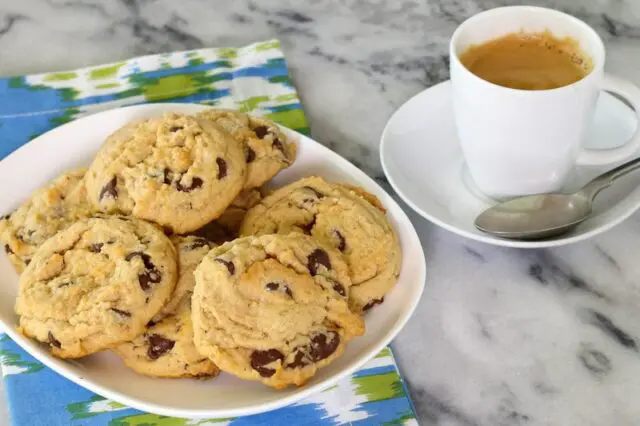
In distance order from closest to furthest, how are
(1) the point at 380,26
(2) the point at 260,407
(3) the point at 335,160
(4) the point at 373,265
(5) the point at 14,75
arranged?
(2) the point at 260,407, (4) the point at 373,265, (3) the point at 335,160, (5) the point at 14,75, (1) the point at 380,26

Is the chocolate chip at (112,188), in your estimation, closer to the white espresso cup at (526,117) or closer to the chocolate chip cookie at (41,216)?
the chocolate chip cookie at (41,216)

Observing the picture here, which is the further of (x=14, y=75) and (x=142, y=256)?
(x=14, y=75)

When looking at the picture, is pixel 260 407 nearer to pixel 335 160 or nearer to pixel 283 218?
pixel 283 218

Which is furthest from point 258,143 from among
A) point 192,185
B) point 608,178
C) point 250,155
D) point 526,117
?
point 608,178

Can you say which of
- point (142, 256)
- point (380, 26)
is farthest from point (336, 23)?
point (142, 256)

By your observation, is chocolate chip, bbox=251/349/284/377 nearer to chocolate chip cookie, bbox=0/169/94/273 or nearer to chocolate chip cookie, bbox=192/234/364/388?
chocolate chip cookie, bbox=192/234/364/388

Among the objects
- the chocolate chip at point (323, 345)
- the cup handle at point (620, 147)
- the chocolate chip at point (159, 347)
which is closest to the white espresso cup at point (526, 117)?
the cup handle at point (620, 147)

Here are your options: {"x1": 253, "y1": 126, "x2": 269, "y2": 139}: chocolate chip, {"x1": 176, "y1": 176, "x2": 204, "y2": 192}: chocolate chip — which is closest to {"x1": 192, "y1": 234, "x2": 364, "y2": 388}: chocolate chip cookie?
{"x1": 176, "y1": 176, "x2": 204, "y2": 192}: chocolate chip
